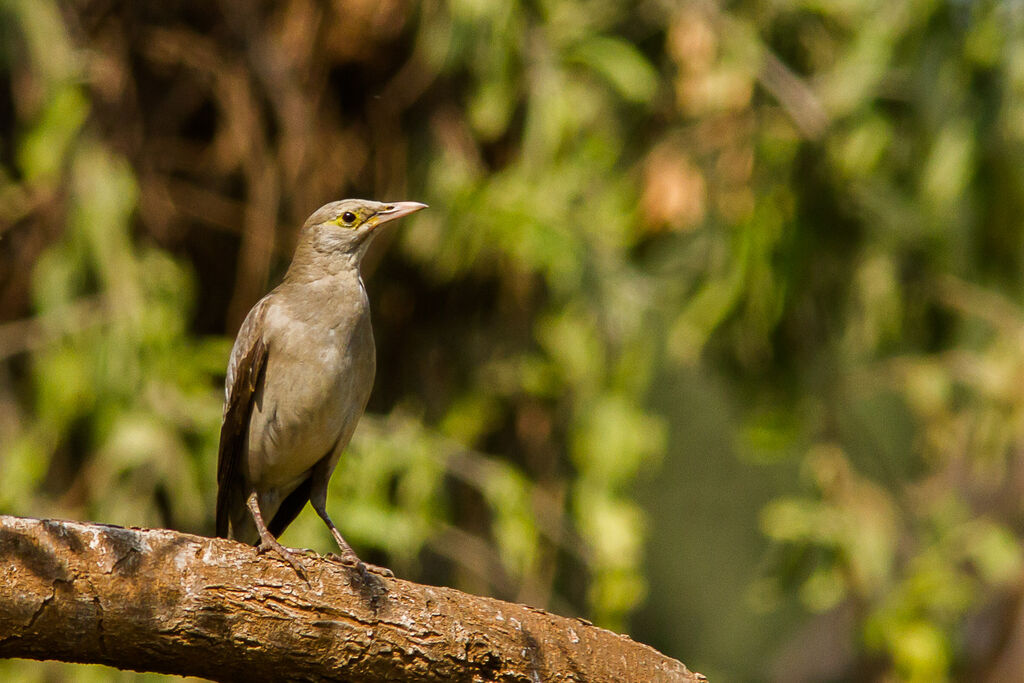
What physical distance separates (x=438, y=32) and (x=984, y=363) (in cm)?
339

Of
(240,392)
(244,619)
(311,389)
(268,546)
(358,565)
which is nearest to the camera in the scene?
(244,619)

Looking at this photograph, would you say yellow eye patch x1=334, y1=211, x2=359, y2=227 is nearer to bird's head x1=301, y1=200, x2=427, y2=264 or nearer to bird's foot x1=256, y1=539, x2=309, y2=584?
bird's head x1=301, y1=200, x2=427, y2=264

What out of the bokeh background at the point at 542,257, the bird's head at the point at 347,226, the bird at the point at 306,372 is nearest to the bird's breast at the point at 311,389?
the bird at the point at 306,372

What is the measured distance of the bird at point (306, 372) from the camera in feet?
13.6

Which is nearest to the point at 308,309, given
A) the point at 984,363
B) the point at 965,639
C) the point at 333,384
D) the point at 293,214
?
the point at 333,384

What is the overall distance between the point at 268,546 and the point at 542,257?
2736 mm

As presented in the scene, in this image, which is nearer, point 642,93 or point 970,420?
point 642,93

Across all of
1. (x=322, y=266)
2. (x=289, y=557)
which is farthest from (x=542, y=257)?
(x=289, y=557)

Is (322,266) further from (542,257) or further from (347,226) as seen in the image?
(542,257)

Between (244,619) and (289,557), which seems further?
(289,557)

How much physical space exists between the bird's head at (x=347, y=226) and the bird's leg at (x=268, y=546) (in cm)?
88

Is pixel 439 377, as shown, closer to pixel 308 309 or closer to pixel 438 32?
pixel 438 32

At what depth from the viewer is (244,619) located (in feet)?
9.97

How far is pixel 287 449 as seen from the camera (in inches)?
168
